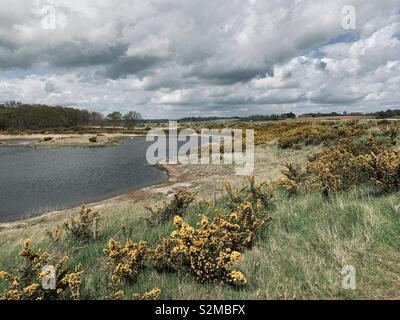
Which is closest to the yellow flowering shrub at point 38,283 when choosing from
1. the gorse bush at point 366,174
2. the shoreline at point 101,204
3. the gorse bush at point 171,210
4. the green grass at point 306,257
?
the green grass at point 306,257

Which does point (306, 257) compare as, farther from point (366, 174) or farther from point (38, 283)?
point (366, 174)

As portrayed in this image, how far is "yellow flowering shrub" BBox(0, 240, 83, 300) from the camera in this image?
12.3 ft

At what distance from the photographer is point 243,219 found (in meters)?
5.79

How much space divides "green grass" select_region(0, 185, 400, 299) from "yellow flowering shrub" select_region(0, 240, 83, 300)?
22 cm

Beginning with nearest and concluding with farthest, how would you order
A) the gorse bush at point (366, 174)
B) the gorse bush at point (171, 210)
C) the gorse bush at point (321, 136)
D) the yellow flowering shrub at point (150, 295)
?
the yellow flowering shrub at point (150, 295)
the gorse bush at point (366, 174)
the gorse bush at point (171, 210)
the gorse bush at point (321, 136)

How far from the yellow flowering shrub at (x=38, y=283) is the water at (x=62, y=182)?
13.6 meters

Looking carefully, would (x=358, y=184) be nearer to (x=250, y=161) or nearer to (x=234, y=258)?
(x=234, y=258)

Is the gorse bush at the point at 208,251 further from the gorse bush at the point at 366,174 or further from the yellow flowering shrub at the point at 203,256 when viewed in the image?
the gorse bush at the point at 366,174

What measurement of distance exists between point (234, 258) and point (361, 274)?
5.17 ft

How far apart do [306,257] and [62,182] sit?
24.4 m

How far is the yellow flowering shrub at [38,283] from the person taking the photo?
376 cm

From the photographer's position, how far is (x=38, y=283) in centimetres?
412
